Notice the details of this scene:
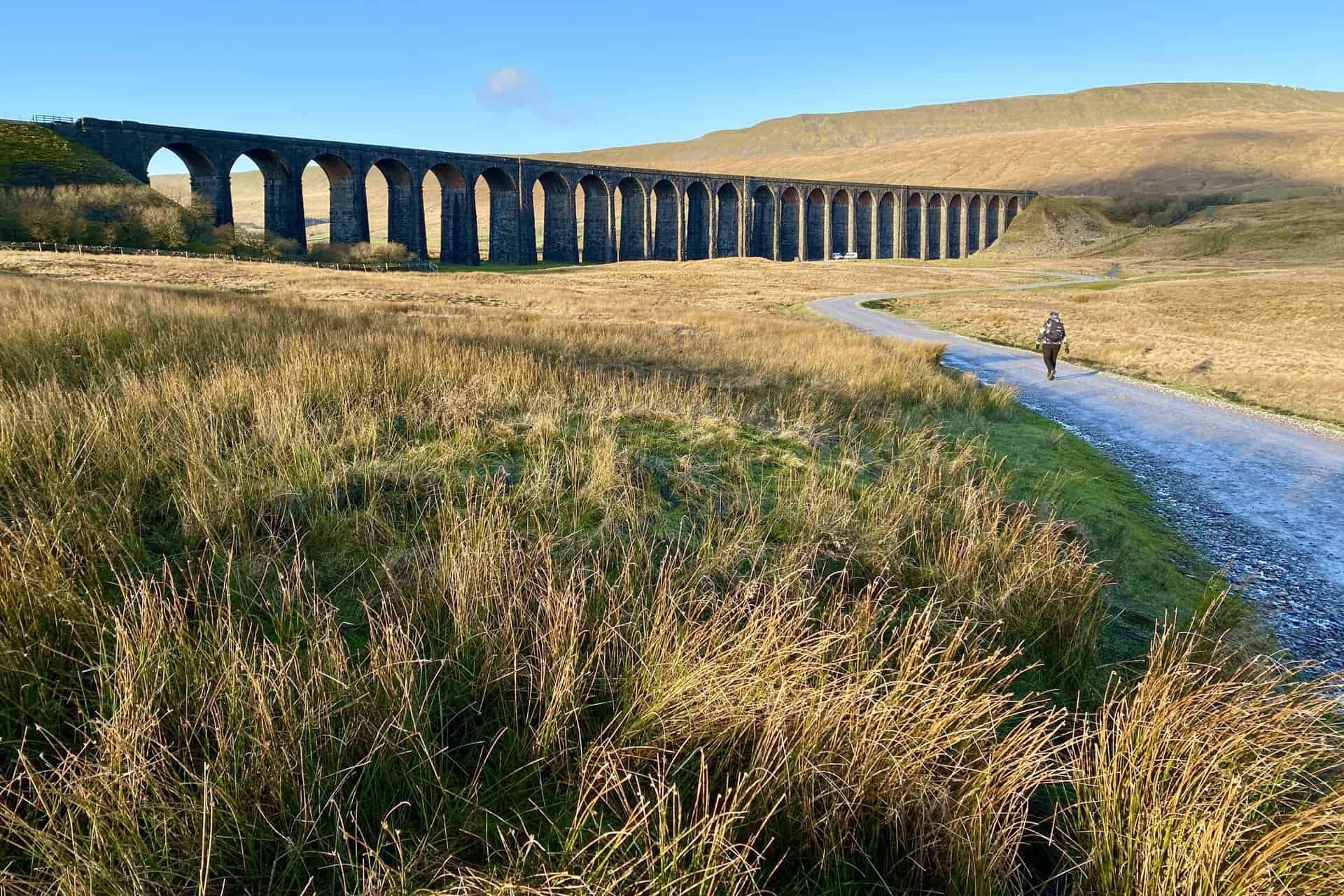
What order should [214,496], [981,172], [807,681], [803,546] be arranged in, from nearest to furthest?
[807,681]
[214,496]
[803,546]
[981,172]

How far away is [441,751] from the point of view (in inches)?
78.6

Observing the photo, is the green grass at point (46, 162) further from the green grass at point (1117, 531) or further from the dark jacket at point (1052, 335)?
the green grass at point (1117, 531)

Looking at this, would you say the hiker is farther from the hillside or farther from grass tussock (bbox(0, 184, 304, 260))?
the hillside

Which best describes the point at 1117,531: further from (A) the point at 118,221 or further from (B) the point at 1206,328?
(A) the point at 118,221

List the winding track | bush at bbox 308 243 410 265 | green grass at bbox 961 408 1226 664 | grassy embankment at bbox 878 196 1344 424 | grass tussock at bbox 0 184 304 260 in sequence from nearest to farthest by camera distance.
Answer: green grass at bbox 961 408 1226 664, the winding track, grassy embankment at bbox 878 196 1344 424, grass tussock at bbox 0 184 304 260, bush at bbox 308 243 410 265

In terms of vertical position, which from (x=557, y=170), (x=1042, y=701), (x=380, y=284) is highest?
(x=557, y=170)

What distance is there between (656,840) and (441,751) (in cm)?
60

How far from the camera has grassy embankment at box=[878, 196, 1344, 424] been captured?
52.2 ft

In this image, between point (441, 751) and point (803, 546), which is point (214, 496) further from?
point (803, 546)

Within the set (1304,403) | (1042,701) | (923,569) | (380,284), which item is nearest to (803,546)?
(923,569)

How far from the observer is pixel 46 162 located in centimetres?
4300

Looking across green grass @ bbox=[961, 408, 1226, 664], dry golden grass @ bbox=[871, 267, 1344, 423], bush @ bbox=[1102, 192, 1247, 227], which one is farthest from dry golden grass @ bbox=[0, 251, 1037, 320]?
bush @ bbox=[1102, 192, 1247, 227]

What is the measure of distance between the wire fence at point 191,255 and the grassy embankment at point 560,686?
37880 millimetres

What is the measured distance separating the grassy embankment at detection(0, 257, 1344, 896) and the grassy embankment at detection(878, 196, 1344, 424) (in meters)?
12.1
